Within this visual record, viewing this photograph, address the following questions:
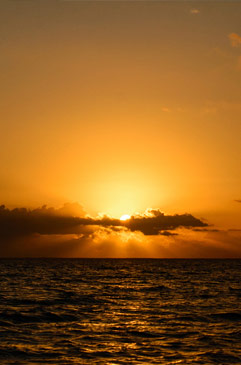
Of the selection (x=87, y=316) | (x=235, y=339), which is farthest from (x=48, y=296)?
(x=235, y=339)

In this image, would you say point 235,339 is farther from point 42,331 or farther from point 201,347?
point 42,331

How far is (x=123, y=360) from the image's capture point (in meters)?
18.3

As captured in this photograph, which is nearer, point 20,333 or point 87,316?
point 20,333

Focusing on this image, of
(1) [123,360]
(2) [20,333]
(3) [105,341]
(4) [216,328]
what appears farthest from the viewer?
(4) [216,328]

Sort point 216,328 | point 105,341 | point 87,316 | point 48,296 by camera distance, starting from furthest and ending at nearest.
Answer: point 48,296 < point 87,316 < point 216,328 < point 105,341

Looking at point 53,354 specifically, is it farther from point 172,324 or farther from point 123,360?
point 172,324

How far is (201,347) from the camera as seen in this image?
2084cm

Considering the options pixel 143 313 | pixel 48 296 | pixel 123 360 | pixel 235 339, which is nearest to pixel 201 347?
pixel 235 339

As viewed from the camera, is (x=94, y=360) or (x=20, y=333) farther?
(x=20, y=333)

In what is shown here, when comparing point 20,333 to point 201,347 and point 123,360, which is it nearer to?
point 123,360

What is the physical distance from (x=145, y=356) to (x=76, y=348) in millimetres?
3494

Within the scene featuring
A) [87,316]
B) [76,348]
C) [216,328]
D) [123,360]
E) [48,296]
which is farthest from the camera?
[48,296]

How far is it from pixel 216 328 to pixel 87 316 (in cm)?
931

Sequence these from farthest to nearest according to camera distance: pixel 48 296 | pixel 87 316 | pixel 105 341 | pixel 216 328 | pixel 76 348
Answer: pixel 48 296 → pixel 87 316 → pixel 216 328 → pixel 105 341 → pixel 76 348
